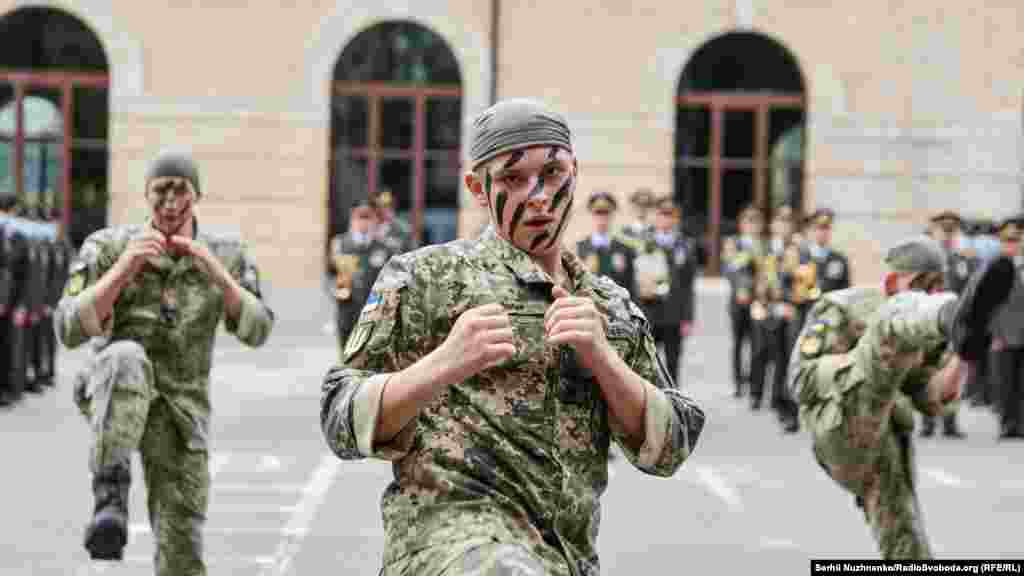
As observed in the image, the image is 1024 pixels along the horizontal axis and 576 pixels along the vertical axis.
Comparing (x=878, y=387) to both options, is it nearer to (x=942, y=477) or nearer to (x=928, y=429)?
(x=942, y=477)

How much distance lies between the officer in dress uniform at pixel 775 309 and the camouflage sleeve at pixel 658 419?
13.0 meters

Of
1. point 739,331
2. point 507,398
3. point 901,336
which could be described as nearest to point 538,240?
point 507,398

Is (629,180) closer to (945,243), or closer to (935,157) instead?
(935,157)

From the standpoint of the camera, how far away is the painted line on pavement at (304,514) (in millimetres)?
9191

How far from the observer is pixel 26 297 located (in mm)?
18125

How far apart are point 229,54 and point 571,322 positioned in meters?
22.5

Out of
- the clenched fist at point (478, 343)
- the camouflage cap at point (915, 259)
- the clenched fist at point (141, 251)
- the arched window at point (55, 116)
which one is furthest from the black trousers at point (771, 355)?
the clenched fist at point (478, 343)

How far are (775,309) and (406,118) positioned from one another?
30.3 ft

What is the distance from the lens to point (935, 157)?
85.6 feet

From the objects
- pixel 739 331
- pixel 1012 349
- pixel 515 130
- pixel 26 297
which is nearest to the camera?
pixel 515 130

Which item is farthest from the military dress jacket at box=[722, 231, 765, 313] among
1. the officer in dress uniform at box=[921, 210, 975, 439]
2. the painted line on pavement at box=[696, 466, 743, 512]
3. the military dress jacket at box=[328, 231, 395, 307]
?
the painted line on pavement at box=[696, 466, 743, 512]

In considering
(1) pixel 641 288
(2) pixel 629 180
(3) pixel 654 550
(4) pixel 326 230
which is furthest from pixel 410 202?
(3) pixel 654 550

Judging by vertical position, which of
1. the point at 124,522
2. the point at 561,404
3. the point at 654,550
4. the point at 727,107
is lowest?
the point at 654,550

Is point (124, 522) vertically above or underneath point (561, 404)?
underneath
